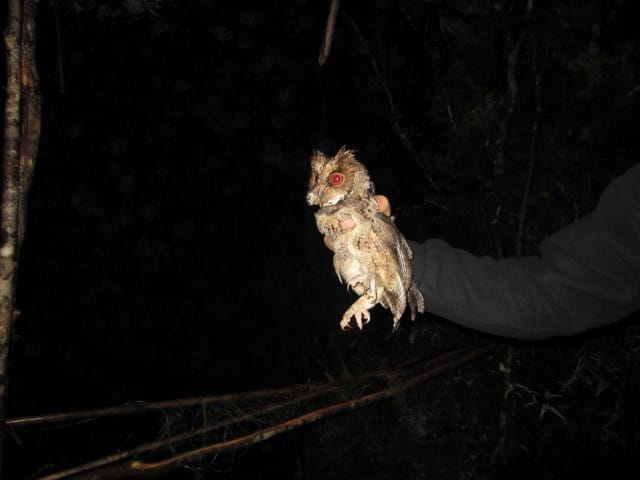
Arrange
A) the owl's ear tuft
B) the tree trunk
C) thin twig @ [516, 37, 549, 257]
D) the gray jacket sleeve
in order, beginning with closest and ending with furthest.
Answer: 1. the tree trunk
2. the gray jacket sleeve
3. the owl's ear tuft
4. thin twig @ [516, 37, 549, 257]

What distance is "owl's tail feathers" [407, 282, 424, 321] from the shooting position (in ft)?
4.01

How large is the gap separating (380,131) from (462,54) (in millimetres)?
2489

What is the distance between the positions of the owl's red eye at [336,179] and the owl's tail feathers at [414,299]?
42 cm

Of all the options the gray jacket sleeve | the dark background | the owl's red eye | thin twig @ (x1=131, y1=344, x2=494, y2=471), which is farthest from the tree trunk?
the dark background

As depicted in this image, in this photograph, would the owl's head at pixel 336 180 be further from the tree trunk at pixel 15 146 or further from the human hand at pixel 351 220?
the tree trunk at pixel 15 146

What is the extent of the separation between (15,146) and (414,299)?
115 centimetres

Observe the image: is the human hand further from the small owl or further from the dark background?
the dark background

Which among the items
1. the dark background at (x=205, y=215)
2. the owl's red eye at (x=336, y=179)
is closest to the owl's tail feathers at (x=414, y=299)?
the owl's red eye at (x=336, y=179)

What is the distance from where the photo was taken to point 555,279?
110 centimetres

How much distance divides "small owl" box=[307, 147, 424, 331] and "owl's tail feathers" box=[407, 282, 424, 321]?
2 centimetres

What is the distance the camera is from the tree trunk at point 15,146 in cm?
81

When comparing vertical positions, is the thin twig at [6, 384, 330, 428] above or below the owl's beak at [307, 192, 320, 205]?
below

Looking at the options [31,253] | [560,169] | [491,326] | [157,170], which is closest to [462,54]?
[560,169]

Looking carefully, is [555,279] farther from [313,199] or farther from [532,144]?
[532,144]
